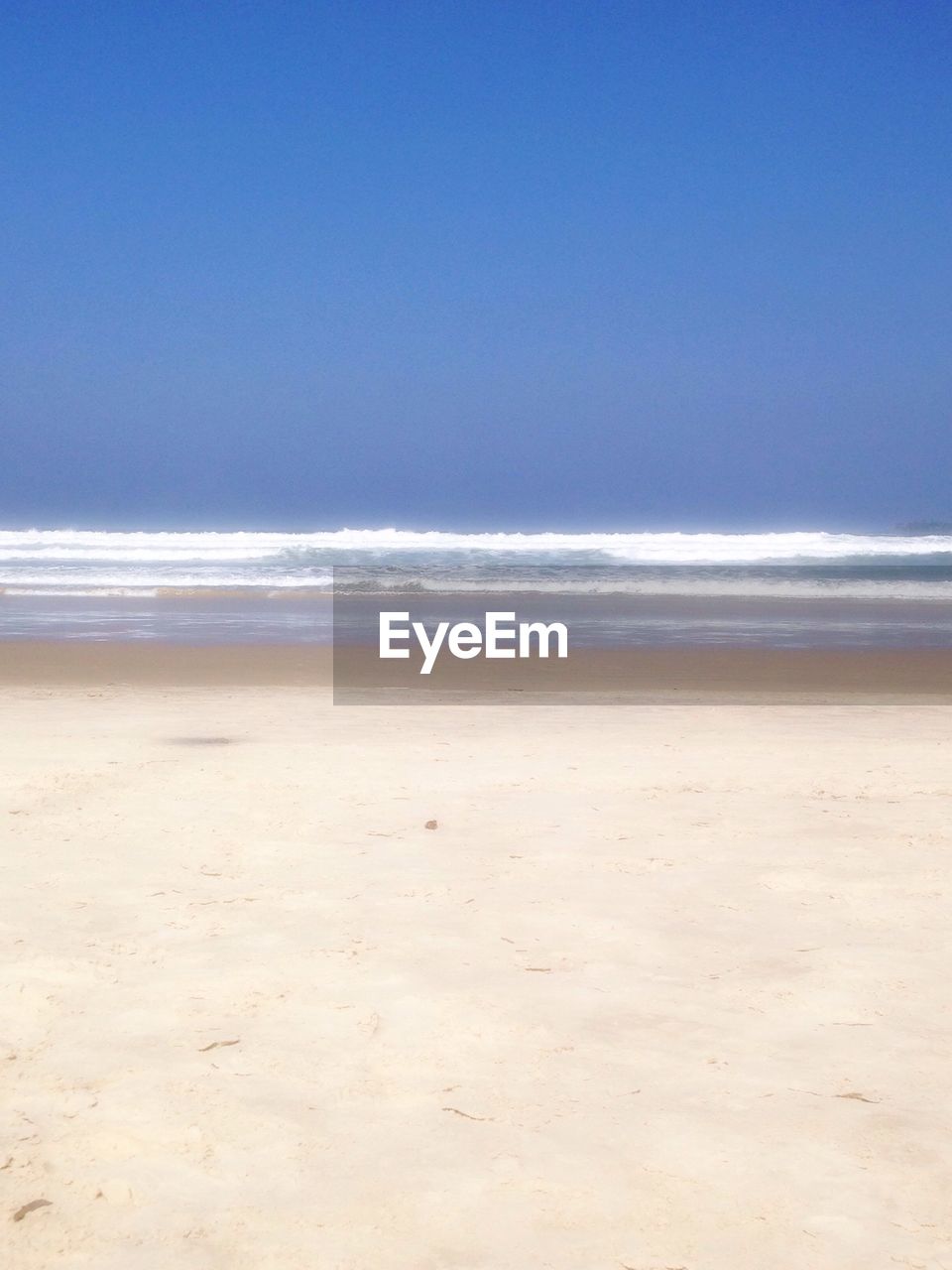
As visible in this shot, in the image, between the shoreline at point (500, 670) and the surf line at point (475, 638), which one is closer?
the shoreline at point (500, 670)

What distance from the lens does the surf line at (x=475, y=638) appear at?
34.9ft

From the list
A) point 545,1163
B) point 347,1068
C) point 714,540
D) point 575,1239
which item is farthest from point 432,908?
point 714,540

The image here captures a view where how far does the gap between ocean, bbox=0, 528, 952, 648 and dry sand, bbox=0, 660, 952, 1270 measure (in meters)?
7.65

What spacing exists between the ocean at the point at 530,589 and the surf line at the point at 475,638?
1.72 ft

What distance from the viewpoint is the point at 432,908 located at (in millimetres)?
3102

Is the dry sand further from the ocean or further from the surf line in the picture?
the ocean

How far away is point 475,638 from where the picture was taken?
1205 cm

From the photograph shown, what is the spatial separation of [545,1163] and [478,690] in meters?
6.19

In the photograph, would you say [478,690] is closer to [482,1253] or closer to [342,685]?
[342,685]

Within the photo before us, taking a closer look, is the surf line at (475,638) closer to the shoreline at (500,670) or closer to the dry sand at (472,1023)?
the shoreline at (500,670)

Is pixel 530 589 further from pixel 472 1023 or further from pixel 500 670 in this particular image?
pixel 472 1023

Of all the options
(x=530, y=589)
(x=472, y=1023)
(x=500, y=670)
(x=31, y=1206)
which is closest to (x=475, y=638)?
(x=500, y=670)

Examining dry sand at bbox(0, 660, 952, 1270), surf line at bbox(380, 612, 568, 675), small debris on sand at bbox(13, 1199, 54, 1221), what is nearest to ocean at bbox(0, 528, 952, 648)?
surf line at bbox(380, 612, 568, 675)

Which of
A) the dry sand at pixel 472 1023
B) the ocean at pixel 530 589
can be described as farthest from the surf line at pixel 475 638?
the dry sand at pixel 472 1023
